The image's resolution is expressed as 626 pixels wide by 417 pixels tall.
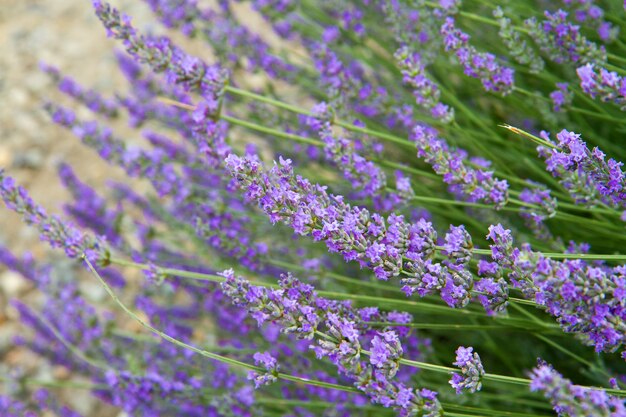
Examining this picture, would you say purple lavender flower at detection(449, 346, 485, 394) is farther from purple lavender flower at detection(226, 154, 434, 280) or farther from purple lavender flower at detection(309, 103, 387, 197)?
purple lavender flower at detection(309, 103, 387, 197)

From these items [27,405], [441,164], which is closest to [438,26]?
[441,164]

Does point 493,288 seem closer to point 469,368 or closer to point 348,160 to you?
point 469,368

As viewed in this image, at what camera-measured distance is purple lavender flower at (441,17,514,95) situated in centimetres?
158

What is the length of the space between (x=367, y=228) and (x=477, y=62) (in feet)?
1.92

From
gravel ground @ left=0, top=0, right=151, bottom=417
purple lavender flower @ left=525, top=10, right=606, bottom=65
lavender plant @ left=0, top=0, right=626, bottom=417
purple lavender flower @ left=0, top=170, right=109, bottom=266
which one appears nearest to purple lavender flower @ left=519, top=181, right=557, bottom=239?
lavender plant @ left=0, top=0, right=626, bottom=417

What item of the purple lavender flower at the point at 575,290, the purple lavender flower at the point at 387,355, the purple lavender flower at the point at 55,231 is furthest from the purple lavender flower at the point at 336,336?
the purple lavender flower at the point at 55,231

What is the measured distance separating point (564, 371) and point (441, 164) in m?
1.05

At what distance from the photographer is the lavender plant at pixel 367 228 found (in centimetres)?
118

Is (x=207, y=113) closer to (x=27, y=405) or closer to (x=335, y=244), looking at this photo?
(x=335, y=244)

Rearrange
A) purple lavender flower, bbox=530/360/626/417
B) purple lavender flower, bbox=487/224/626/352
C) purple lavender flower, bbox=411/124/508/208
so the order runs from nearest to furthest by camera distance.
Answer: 1. purple lavender flower, bbox=530/360/626/417
2. purple lavender flower, bbox=487/224/626/352
3. purple lavender flower, bbox=411/124/508/208

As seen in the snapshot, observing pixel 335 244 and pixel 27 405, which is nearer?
pixel 335 244

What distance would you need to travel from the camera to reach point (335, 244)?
1.19 metres

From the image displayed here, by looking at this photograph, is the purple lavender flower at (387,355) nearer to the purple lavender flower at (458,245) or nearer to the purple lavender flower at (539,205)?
the purple lavender flower at (458,245)

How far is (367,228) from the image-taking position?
3.96ft
